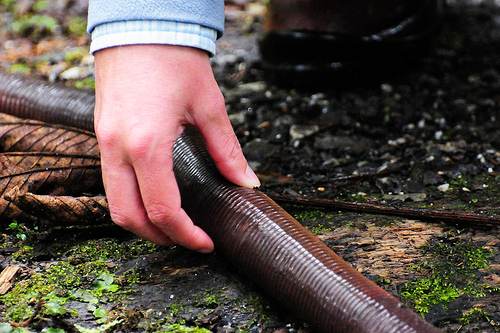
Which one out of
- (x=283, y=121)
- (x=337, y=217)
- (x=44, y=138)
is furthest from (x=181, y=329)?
(x=283, y=121)

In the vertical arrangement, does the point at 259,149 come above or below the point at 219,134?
Result: below

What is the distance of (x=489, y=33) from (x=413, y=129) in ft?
5.65

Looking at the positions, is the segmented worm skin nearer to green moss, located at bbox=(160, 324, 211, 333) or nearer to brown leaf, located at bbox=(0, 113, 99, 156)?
green moss, located at bbox=(160, 324, 211, 333)

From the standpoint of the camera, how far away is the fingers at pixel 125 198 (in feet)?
6.85

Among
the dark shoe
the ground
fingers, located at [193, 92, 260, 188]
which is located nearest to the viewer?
fingers, located at [193, 92, 260, 188]

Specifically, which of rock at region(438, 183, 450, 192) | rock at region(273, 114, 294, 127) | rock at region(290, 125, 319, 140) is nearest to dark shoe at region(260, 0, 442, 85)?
rock at region(273, 114, 294, 127)

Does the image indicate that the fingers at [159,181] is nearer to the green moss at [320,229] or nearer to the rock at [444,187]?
the green moss at [320,229]

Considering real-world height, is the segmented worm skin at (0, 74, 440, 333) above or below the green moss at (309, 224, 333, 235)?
above

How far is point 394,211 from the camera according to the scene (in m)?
2.75

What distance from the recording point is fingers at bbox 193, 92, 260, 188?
2.13m

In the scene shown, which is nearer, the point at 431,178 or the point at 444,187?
the point at 444,187

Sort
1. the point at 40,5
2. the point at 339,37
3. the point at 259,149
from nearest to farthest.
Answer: the point at 259,149 < the point at 339,37 < the point at 40,5

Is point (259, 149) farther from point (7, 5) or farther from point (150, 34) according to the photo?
point (7, 5)

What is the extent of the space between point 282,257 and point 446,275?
63 centimetres
